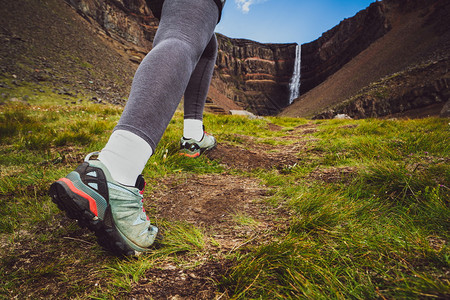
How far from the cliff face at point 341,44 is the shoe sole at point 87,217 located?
197ft

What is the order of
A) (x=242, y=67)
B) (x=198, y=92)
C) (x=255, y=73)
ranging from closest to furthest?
1. (x=198, y=92)
2. (x=242, y=67)
3. (x=255, y=73)

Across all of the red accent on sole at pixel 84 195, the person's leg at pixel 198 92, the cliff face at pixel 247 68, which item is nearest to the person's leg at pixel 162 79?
the red accent on sole at pixel 84 195

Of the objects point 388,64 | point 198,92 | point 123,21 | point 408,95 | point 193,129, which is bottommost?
point 193,129

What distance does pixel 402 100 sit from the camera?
837 inches

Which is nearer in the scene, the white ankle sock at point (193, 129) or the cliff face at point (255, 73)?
the white ankle sock at point (193, 129)

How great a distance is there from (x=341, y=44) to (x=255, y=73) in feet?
89.5

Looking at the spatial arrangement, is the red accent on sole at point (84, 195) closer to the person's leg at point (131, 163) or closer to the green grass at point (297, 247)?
the person's leg at point (131, 163)

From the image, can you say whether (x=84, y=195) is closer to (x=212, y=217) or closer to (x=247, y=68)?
(x=212, y=217)

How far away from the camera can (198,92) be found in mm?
2273

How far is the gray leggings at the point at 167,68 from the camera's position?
941mm

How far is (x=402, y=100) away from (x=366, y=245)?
28070 millimetres

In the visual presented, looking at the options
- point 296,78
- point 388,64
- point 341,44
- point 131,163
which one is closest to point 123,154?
point 131,163

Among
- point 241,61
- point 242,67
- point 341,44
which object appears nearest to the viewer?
point 341,44

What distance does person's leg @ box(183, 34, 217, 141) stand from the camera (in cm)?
221
